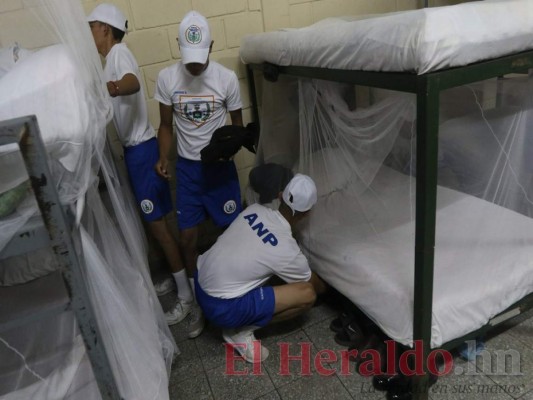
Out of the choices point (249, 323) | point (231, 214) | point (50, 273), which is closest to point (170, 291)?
point (231, 214)

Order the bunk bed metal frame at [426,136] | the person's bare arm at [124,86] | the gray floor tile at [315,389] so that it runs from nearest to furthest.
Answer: the bunk bed metal frame at [426,136] < the gray floor tile at [315,389] < the person's bare arm at [124,86]

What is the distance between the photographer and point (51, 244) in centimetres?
88

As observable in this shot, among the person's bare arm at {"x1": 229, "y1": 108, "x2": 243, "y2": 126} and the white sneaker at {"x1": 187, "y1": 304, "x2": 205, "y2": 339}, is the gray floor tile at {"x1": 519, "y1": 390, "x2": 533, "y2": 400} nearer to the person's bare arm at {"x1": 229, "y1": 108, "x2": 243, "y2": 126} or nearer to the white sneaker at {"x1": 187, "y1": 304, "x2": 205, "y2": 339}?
the white sneaker at {"x1": 187, "y1": 304, "x2": 205, "y2": 339}

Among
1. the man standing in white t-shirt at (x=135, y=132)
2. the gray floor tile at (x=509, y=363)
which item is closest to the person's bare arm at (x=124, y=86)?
the man standing in white t-shirt at (x=135, y=132)

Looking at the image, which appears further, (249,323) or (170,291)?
(170,291)

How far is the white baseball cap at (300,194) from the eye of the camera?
163 cm

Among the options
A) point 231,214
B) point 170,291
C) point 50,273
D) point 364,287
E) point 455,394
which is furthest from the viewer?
point 170,291

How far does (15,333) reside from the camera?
1.15m

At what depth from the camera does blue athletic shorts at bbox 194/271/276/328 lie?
1.55m

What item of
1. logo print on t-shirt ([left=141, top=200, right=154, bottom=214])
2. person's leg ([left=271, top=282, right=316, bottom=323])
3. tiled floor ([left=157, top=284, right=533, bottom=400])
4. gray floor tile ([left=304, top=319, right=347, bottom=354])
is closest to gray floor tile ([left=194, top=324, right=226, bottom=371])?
tiled floor ([left=157, top=284, right=533, bottom=400])

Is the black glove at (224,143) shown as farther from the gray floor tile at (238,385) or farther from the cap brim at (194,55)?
the gray floor tile at (238,385)

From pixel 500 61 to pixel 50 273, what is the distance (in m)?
1.37

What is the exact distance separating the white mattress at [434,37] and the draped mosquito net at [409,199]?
0.23 m

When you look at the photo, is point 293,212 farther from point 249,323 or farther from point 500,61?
point 500,61
